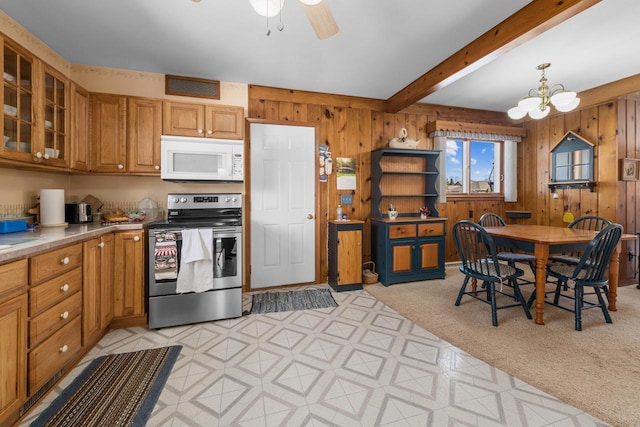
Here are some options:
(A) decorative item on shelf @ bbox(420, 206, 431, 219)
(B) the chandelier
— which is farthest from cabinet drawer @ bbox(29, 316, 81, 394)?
(B) the chandelier

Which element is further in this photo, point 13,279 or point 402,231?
point 402,231

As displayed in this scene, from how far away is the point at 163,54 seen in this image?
9.15ft

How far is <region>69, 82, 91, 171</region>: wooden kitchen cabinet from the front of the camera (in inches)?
97.3

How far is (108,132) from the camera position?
2.74 m

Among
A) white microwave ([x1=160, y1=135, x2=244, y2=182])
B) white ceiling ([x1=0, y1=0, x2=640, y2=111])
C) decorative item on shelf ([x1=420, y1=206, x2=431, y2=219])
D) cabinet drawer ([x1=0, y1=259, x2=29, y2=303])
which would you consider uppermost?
white ceiling ([x1=0, y1=0, x2=640, y2=111])

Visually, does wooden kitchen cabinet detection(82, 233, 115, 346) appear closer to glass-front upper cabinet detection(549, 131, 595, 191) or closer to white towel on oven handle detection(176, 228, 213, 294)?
white towel on oven handle detection(176, 228, 213, 294)

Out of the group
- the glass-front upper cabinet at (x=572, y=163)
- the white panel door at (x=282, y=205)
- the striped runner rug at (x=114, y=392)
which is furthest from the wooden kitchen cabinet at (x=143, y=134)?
the glass-front upper cabinet at (x=572, y=163)

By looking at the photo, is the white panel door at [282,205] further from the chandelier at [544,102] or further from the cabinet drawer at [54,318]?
the chandelier at [544,102]

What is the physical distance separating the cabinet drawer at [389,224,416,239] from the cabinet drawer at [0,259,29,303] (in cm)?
328

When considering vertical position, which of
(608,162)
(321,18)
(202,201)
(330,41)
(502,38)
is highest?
(330,41)

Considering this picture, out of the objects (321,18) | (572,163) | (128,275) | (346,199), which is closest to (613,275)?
(572,163)

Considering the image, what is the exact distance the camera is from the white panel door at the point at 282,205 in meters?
3.49

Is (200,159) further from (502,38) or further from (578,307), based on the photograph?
(578,307)

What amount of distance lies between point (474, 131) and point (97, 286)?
5.17m
